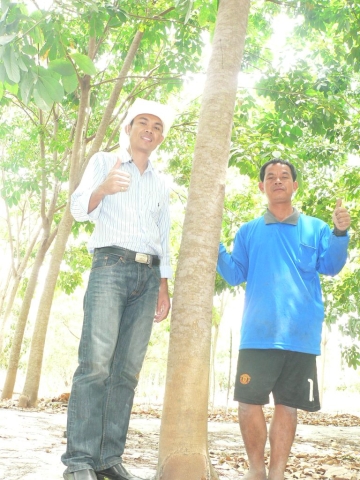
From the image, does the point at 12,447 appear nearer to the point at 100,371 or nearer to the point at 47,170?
the point at 100,371

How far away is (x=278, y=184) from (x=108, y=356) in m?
1.54

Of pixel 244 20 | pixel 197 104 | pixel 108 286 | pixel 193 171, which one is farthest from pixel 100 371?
pixel 197 104

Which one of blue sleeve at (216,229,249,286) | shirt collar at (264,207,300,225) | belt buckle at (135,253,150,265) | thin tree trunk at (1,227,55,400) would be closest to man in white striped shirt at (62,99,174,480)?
belt buckle at (135,253,150,265)

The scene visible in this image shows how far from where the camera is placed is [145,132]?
2930 mm

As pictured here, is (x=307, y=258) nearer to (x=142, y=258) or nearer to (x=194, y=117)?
(x=142, y=258)

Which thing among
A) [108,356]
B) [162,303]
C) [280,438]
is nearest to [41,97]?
[108,356]

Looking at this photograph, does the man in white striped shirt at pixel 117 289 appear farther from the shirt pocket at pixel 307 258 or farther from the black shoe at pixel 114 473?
the shirt pocket at pixel 307 258

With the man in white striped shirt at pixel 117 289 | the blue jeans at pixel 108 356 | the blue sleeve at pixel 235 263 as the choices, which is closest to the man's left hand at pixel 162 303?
the man in white striped shirt at pixel 117 289

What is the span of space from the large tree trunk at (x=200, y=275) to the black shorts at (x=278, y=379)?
0.49 m

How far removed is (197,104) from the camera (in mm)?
10672

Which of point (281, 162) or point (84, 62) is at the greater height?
point (281, 162)

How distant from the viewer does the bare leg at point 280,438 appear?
2721 millimetres

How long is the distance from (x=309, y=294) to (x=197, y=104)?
835 cm

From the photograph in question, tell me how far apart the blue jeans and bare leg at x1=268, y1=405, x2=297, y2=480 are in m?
0.83
